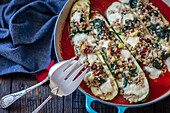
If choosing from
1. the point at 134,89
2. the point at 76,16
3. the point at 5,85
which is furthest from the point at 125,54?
the point at 5,85

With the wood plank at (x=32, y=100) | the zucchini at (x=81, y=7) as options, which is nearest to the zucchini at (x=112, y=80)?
the zucchini at (x=81, y=7)

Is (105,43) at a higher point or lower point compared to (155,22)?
lower

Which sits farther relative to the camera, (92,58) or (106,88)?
(92,58)

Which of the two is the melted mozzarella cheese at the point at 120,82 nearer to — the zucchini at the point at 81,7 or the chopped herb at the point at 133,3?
the zucchini at the point at 81,7

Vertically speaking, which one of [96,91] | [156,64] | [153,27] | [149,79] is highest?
[153,27]

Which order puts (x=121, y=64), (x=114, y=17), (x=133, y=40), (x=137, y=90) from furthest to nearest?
(x=114, y=17) → (x=133, y=40) → (x=121, y=64) → (x=137, y=90)

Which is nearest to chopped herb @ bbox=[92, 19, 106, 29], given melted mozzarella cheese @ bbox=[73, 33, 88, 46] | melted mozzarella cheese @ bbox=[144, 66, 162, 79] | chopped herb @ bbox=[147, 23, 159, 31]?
melted mozzarella cheese @ bbox=[73, 33, 88, 46]

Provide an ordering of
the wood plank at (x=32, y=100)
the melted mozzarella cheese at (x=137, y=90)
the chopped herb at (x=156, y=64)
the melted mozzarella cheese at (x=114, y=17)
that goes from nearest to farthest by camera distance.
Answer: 1. the melted mozzarella cheese at (x=137, y=90)
2. the chopped herb at (x=156, y=64)
3. the wood plank at (x=32, y=100)
4. the melted mozzarella cheese at (x=114, y=17)

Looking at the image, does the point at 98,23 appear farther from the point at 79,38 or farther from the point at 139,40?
the point at 139,40
